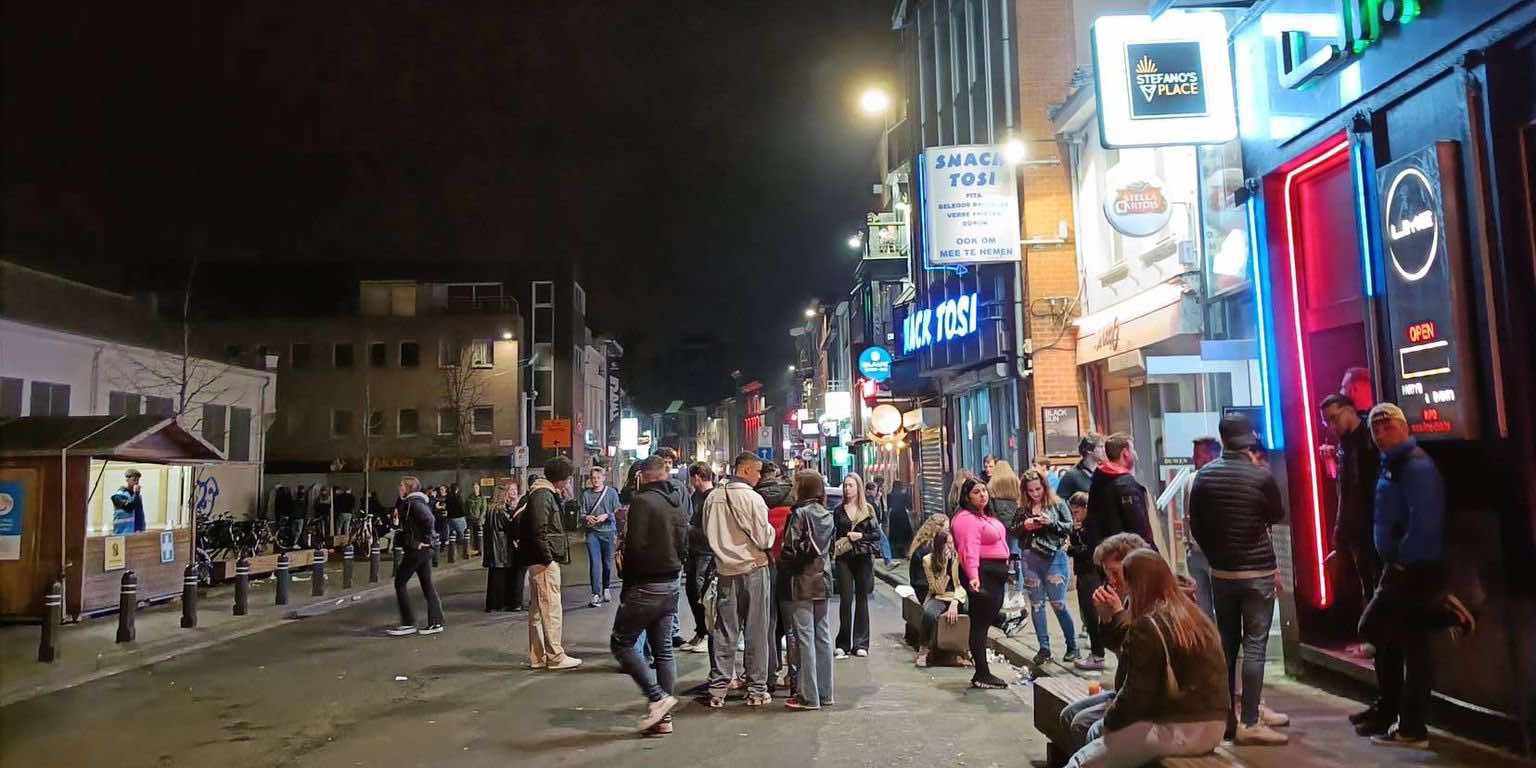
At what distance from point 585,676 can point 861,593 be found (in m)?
2.93

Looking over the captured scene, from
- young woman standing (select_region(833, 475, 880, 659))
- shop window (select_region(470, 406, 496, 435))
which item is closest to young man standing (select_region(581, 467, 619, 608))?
young woman standing (select_region(833, 475, 880, 659))

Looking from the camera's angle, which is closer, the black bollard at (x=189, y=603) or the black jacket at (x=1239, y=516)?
the black jacket at (x=1239, y=516)

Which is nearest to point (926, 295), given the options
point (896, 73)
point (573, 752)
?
point (896, 73)

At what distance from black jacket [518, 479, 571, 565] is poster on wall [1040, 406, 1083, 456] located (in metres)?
8.73

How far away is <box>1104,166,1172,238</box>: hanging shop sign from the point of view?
11805 millimetres

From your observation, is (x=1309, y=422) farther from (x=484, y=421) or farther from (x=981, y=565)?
(x=484, y=421)

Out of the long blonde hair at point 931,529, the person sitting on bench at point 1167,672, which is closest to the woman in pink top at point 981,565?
the long blonde hair at point 931,529

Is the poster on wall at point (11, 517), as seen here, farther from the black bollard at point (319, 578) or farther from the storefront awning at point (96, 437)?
the black bollard at point (319, 578)

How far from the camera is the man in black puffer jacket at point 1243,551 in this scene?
602cm

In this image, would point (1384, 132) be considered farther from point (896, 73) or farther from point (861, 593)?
point (896, 73)

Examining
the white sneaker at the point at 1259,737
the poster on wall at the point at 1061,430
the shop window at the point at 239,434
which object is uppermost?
the shop window at the point at 239,434

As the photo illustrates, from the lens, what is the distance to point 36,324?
20391mm

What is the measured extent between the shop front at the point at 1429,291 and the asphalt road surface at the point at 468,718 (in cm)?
264

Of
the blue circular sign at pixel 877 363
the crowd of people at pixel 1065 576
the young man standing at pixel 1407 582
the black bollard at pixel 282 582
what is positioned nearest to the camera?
the crowd of people at pixel 1065 576
